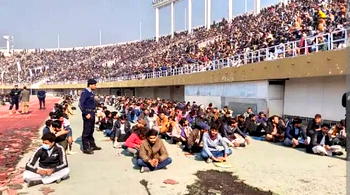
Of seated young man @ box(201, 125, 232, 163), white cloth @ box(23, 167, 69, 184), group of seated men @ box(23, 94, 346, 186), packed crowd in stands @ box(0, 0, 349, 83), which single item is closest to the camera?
white cloth @ box(23, 167, 69, 184)

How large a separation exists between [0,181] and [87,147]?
3.19 meters

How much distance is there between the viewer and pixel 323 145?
1045 cm

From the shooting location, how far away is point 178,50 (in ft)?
158

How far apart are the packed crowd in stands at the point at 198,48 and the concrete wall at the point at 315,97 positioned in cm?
128

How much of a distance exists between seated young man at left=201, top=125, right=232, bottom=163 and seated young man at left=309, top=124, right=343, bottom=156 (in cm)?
243

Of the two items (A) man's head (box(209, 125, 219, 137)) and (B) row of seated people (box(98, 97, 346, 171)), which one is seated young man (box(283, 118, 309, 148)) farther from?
(A) man's head (box(209, 125, 219, 137))

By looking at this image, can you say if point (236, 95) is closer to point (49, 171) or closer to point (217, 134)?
point (217, 134)

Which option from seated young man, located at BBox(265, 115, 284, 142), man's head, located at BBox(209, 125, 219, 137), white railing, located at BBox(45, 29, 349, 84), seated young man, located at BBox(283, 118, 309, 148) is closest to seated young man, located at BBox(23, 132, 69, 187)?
man's head, located at BBox(209, 125, 219, 137)

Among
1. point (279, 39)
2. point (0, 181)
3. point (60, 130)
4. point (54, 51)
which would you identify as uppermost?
point (54, 51)

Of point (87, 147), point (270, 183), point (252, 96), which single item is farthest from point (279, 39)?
point (270, 183)

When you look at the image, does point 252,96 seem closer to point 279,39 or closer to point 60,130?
point 279,39

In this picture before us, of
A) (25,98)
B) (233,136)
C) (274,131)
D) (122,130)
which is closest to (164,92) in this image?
(25,98)

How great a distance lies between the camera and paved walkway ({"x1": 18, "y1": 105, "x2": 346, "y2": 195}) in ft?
23.4

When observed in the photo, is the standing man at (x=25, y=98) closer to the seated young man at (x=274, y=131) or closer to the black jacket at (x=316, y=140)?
the seated young man at (x=274, y=131)
